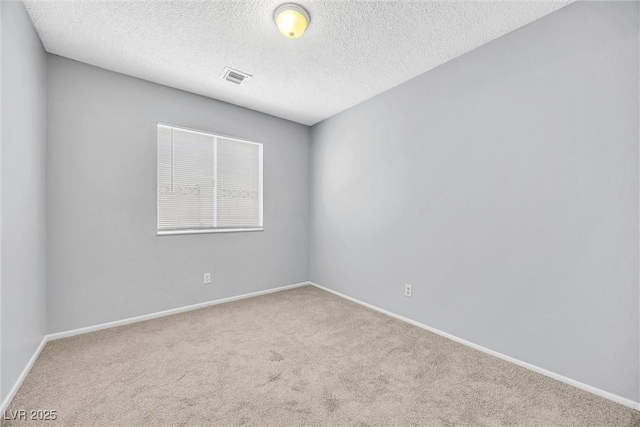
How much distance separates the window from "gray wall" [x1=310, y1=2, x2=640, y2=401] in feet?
5.73

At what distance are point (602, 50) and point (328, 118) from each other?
9.19 feet

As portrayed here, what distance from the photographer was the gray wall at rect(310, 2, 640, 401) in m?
1.66

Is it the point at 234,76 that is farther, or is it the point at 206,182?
the point at 206,182

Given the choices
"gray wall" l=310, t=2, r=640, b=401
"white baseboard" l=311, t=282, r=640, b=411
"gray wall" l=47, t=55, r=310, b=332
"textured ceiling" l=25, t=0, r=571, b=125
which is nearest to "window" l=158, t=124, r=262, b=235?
"gray wall" l=47, t=55, r=310, b=332

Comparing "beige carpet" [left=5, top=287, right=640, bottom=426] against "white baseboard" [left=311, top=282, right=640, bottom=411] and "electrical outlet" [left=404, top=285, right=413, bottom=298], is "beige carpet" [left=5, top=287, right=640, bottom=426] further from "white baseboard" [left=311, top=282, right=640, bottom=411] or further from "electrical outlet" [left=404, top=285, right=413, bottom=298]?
"electrical outlet" [left=404, top=285, right=413, bottom=298]

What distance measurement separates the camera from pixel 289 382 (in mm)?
1836

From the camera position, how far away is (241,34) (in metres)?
2.13

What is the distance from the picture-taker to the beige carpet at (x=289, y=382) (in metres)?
1.53

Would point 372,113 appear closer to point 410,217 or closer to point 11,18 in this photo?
point 410,217

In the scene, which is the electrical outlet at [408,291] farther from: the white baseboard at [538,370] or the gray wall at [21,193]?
the gray wall at [21,193]

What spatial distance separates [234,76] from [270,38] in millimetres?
762

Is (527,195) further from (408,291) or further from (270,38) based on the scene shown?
(270,38)

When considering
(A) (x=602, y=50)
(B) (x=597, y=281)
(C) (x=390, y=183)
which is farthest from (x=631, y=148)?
(C) (x=390, y=183)

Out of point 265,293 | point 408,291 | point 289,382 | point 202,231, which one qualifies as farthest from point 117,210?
point 408,291
